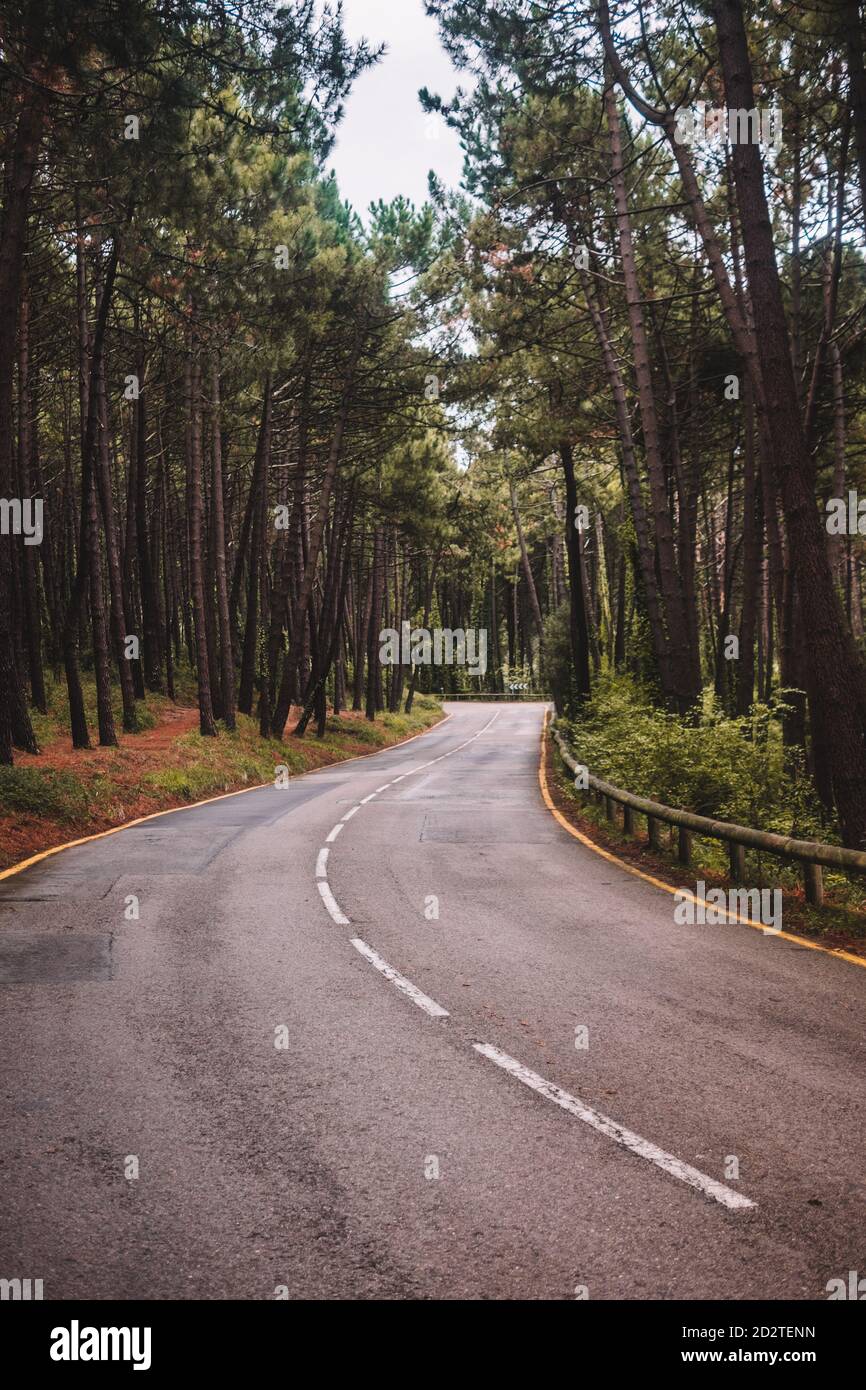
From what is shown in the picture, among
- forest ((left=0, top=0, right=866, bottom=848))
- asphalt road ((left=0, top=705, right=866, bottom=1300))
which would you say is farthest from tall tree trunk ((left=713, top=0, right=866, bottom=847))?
asphalt road ((left=0, top=705, right=866, bottom=1300))

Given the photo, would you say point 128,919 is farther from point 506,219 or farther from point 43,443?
point 43,443

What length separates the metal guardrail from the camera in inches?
369

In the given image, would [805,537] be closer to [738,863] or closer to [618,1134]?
[738,863]

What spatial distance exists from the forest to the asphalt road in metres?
4.46

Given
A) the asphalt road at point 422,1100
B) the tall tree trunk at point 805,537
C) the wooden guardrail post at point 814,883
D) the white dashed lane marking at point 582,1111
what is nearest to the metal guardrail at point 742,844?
the wooden guardrail post at point 814,883

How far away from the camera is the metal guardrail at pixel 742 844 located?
30.7ft

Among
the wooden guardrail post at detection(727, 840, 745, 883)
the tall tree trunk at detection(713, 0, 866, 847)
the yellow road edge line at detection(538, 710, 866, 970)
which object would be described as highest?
the tall tree trunk at detection(713, 0, 866, 847)

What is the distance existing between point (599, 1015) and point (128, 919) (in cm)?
512

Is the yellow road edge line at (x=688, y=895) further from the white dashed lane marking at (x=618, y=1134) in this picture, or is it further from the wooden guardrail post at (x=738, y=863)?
the white dashed lane marking at (x=618, y=1134)

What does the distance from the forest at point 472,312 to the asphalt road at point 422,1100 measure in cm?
446

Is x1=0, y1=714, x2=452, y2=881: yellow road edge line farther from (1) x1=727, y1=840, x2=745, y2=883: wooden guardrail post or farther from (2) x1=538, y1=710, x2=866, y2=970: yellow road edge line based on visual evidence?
(1) x1=727, y1=840, x2=745, y2=883: wooden guardrail post

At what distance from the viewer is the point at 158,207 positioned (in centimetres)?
1473
